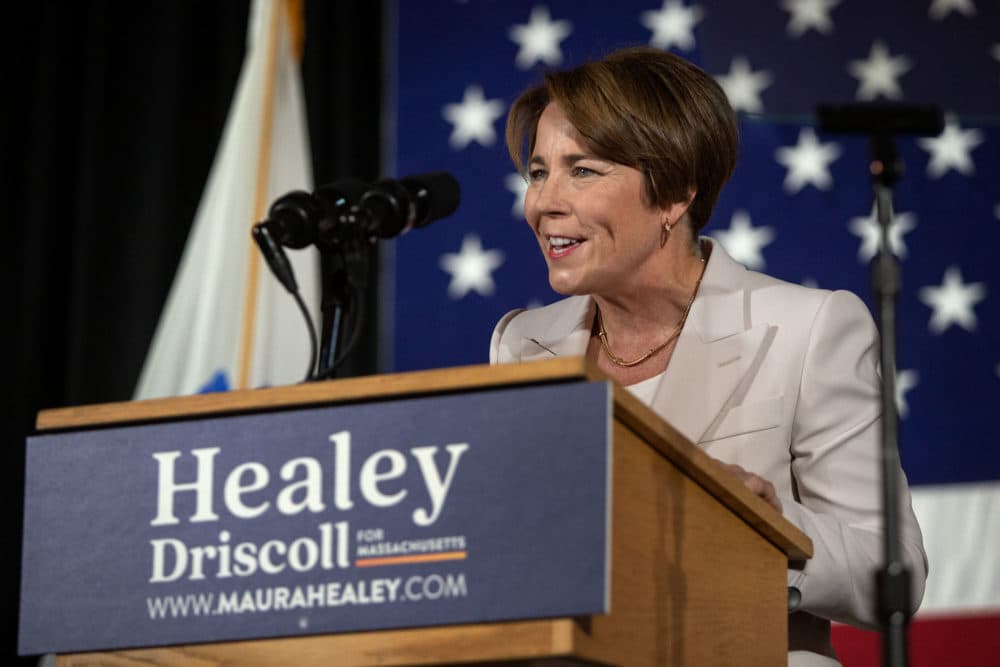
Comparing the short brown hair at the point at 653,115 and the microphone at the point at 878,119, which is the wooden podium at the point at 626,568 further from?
the short brown hair at the point at 653,115

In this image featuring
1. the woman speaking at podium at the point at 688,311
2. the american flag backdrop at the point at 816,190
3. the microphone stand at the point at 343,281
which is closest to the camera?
the microphone stand at the point at 343,281

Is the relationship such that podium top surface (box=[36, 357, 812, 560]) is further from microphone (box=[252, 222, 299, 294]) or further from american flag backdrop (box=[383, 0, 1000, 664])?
american flag backdrop (box=[383, 0, 1000, 664])

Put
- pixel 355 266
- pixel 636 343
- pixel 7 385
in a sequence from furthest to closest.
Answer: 1. pixel 7 385
2. pixel 636 343
3. pixel 355 266

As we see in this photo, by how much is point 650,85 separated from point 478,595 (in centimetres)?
120

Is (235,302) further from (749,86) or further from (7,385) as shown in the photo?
(749,86)

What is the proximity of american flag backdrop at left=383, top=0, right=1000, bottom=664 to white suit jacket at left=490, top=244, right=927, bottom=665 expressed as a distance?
1399 mm

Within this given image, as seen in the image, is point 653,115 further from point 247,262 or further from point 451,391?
point 247,262

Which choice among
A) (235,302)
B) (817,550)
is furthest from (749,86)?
(817,550)

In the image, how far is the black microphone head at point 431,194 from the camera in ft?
5.85

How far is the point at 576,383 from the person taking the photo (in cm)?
129

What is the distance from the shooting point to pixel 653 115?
88.4 inches

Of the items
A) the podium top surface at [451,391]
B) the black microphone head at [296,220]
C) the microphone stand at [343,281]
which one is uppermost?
the black microphone head at [296,220]

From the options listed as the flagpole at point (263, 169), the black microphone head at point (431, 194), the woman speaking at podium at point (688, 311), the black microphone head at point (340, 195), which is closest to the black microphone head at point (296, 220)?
the black microphone head at point (340, 195)

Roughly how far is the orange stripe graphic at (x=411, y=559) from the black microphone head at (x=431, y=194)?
571mm
